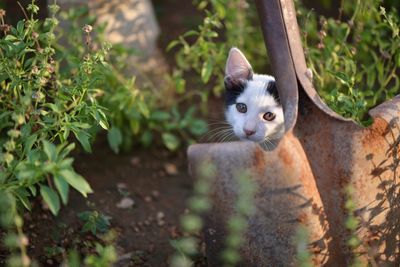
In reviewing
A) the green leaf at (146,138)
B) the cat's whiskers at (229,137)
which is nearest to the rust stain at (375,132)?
the cat's whiskers at (229,137)

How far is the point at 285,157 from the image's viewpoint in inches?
75.0

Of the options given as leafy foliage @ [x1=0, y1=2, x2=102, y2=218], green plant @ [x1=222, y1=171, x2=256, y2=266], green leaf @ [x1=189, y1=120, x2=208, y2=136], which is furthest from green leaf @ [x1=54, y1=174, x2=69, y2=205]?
green leaf @ [x1=189, y1=120, x2=208, y2=136]

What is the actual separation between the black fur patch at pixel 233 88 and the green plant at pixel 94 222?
76cm

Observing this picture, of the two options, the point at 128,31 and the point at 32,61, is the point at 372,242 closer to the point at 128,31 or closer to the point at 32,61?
the point at 32,61

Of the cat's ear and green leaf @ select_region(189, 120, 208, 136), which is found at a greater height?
the cat's ear

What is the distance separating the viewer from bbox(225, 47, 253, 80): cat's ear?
242 centimetres

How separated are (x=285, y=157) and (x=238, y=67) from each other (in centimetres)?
68

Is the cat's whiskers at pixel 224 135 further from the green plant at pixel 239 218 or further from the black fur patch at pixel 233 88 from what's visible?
the green plant at pixel 239 218

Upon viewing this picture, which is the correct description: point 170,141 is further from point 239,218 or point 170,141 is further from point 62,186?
point 62,186

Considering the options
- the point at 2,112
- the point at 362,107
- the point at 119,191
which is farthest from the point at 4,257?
the point at 362,107

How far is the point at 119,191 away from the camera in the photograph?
288 cm

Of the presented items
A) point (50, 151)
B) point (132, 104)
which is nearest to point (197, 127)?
point (132, 104)

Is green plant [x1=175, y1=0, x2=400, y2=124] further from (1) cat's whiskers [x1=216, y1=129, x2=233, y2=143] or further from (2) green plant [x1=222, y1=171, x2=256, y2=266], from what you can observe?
(2) green plant [x1=222, y1=171, x2=256, y2=266]

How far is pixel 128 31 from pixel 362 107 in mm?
1656
